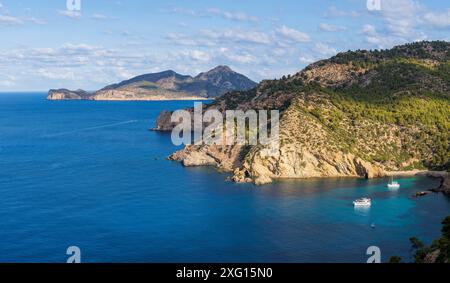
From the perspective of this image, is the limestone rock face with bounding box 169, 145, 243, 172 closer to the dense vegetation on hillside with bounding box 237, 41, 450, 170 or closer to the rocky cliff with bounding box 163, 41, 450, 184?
the rocky cliff with bounding box 163, 41, 450, 184

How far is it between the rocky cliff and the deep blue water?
→ 21.1 feet

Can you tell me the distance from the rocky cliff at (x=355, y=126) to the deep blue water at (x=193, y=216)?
643 cm

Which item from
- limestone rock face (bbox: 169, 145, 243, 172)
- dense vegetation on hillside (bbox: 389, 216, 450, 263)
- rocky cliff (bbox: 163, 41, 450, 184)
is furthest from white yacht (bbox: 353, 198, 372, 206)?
limestone rock face (bbox: 169, 145, 243, 172)

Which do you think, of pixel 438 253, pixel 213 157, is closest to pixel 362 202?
pixel 438 253

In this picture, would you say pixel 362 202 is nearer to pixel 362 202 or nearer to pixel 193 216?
pixel 362 202

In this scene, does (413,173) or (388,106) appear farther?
(388,106)

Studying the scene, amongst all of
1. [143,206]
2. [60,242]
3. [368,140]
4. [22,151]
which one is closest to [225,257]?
[60,242]

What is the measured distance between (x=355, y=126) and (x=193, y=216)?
67.4 m

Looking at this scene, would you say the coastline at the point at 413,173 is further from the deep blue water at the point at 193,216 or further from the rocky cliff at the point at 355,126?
the deep blue water at the point at 193,216

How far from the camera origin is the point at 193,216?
95.4m

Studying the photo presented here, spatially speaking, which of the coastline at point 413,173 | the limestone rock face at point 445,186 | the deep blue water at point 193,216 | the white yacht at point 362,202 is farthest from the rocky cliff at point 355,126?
the white yacht at point 362,202

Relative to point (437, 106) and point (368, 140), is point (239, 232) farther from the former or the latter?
point (437, 106)
